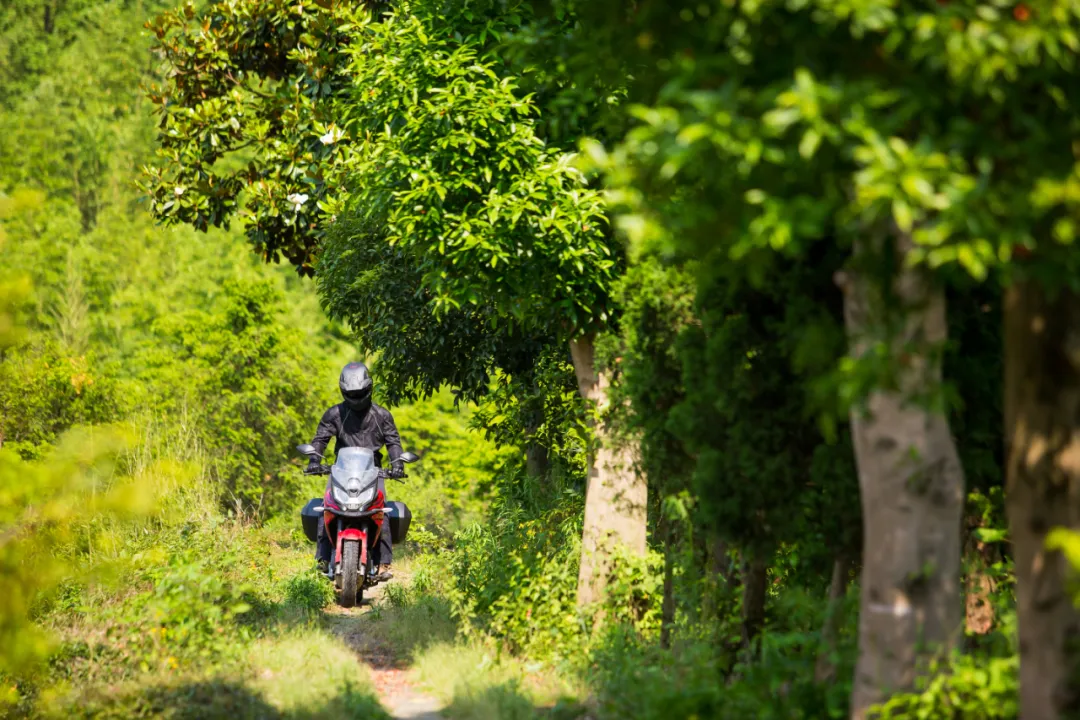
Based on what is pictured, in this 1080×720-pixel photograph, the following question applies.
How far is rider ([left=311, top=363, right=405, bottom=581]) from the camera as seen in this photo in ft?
40.1

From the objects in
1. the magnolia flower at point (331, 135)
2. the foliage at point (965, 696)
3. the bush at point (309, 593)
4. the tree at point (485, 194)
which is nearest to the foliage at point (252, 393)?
the magnolia flower at point (331, 135)

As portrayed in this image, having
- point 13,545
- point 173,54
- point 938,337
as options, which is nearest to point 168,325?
point 173,54

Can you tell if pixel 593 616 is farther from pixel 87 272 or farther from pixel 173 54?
pixel 87 272

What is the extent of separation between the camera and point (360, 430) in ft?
41.0

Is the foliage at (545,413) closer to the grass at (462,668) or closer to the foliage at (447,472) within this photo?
the foliage at (447,472)

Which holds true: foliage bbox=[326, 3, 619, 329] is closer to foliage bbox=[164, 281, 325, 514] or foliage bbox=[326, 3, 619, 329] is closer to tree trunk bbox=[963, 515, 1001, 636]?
tree trunk bbox=[963, 515, 1001, 636]

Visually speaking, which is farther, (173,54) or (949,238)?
(173,54)

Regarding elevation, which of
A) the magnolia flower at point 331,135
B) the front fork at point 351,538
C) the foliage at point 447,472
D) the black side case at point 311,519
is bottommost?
the front fork at point 351,538

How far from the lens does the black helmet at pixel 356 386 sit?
1225cm

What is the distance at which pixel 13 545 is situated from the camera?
227 inches

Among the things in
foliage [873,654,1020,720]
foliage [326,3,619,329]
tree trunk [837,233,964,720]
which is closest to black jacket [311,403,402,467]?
foliage [326,3,619,329]

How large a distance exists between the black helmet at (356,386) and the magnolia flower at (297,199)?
125 inches

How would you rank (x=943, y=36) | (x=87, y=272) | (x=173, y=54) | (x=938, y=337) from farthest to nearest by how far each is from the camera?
(x=87, y=272) < (x=173, y=54) < (x=938, y=337) < (x=943, y=36)

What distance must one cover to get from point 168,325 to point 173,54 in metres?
7.13
